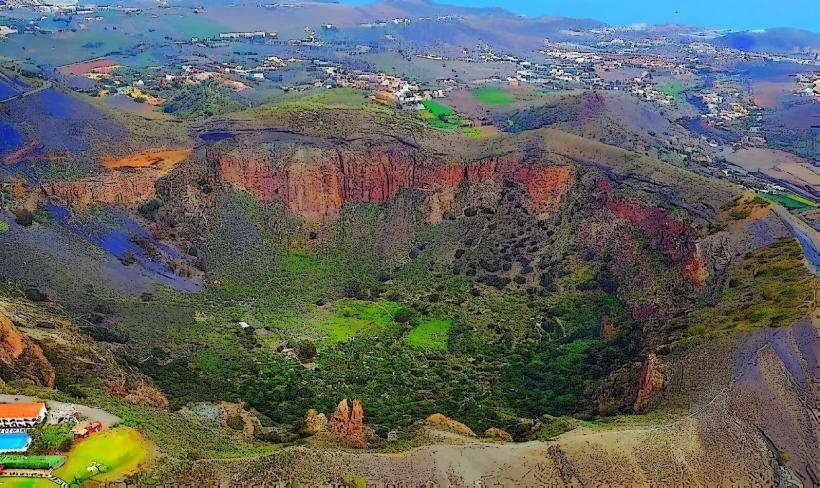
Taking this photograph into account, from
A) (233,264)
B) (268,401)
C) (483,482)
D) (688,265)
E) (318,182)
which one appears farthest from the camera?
(318,182)

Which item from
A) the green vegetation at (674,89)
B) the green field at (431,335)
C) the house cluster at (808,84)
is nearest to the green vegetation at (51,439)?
the green field at (431,335)

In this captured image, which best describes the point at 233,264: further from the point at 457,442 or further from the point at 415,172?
the point at 457,442

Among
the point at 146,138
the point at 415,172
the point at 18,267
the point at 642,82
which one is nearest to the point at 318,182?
the point at 415,172

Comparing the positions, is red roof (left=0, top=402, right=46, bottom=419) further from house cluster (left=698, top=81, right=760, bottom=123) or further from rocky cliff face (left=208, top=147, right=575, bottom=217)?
house cluster (left=698, top=81, right=760, bottom=123)

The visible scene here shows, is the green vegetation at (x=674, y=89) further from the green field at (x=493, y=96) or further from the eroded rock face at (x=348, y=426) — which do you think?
the eroded rock face at (x=348, y=426)

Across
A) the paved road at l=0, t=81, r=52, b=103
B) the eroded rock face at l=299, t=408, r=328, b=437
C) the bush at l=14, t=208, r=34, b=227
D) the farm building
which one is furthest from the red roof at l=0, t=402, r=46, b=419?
the paved road at l=0, t=81, r=52, b=103

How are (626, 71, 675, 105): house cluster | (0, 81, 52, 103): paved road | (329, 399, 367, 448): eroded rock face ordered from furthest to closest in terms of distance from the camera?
(626, 71, 675, 105): house cluster
(0, 81, 52, 103): paved road
(329, 399, 367, 448): eroded rock face

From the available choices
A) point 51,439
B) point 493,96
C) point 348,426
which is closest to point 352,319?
point 348,426

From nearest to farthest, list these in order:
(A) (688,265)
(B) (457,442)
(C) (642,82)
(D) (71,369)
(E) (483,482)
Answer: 1. (E) (483,482)
2. (B) (457,442)
3. (D) (71,369)
4. (A) (688,265)
5. (C) (642,82)
